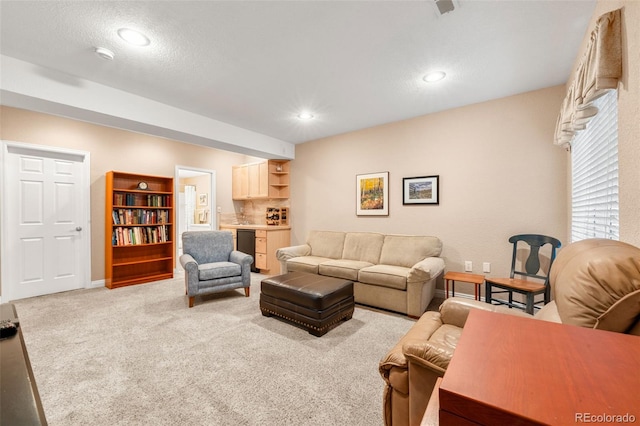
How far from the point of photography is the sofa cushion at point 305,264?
151 inches

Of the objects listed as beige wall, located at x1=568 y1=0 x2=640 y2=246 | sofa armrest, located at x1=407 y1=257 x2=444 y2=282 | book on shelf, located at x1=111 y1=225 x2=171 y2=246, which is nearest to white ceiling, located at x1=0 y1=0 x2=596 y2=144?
beige wall, located at x1=568 y1=0 x2=640 y2=246

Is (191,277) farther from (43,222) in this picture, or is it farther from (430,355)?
(430,355)

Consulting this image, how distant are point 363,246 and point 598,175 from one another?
2657 mm

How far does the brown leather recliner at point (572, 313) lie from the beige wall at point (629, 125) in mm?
349

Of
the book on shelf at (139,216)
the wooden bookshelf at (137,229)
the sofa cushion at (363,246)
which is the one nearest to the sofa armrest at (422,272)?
the sofa cushion at (363,246)

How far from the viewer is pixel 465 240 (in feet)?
11.6

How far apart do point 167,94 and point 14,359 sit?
3.04 metres

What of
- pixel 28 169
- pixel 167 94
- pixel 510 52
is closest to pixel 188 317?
pixel 167 94

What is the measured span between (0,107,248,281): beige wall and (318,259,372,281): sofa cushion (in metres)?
3.63

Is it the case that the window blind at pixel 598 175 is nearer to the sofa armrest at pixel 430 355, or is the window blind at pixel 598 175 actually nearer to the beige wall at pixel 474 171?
the beige wall at pixel 474 171

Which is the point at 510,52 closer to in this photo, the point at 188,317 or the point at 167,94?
the point at 167,94

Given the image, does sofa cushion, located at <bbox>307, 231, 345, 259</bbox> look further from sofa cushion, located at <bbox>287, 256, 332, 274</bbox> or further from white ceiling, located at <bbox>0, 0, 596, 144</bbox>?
white ceiling, located at <bbox>0, 0, 596, 144</bbox>

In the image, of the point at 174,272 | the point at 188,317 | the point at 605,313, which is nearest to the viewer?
the point at 605,313

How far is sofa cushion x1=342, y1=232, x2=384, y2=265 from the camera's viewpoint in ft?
13.0
